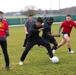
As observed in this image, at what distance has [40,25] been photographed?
9664mm

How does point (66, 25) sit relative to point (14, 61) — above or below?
above

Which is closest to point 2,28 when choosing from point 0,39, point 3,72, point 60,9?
point 0,39

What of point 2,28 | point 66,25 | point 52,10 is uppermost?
point 2,28

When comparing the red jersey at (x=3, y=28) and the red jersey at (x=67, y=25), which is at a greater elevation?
the red jersey at (x=3, y=28)

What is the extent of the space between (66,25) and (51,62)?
2.78 metres

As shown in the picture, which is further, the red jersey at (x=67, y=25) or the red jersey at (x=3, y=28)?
the red jersey at (x=67, y=25)

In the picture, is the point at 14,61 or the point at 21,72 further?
the point at 14,61

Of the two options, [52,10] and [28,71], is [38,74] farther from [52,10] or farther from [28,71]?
[52,10]

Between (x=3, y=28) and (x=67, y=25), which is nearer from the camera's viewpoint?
(x=3, y=28)

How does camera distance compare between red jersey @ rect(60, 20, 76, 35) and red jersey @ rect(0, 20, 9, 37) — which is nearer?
red jersey @ rect(0, 20, 9, 37)

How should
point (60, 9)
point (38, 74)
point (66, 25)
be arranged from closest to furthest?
point (38, 74), point (66, 25), point (60, 9)

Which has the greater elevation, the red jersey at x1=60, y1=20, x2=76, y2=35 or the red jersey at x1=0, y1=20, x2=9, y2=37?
the red jersey at x1=0, y1=20, x2=9, y2=37

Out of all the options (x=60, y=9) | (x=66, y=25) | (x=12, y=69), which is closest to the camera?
(x=12, y=69)

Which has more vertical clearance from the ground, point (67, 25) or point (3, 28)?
point (3, 28)
